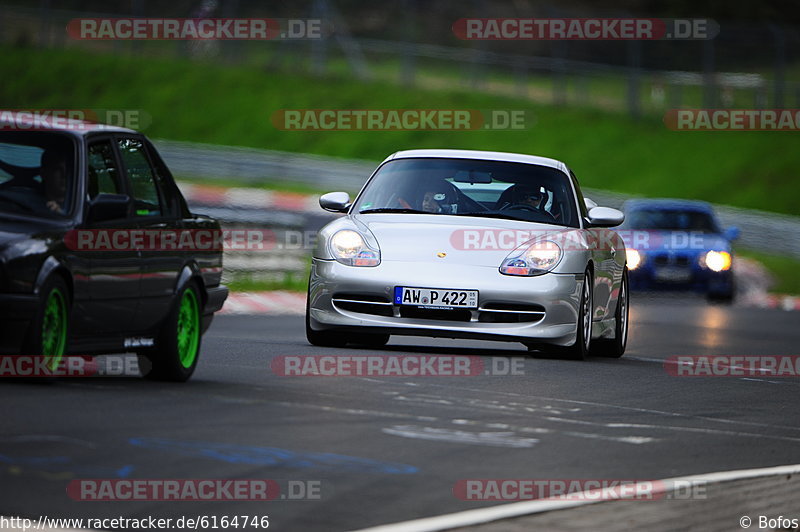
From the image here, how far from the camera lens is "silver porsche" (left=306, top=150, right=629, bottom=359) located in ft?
39.3

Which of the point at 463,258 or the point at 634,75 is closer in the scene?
the point at 463,258

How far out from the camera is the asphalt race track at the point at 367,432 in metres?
6.45

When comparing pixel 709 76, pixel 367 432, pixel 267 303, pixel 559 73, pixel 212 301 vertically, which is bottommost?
pixel 367 432

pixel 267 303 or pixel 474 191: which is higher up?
pixel 474 191

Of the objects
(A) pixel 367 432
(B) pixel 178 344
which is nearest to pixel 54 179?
(B) pixel 178 344

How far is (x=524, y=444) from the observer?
26.5ft

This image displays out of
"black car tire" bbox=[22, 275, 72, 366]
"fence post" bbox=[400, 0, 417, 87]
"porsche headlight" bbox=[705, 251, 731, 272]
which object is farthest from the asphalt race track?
"fence post" bbox=[400, 0, 417, 87]

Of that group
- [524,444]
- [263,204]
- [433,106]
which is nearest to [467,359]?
[524,444]

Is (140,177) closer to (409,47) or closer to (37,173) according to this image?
(37,173)

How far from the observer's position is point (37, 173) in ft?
30.0

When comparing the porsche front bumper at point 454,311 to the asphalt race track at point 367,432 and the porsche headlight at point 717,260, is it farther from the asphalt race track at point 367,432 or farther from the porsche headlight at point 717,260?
the porsche headlight at point 717,260

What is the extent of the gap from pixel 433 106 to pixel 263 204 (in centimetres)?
1731

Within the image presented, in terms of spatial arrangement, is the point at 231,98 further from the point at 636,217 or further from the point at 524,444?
the point at 524,444

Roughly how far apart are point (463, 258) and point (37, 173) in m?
3.83
